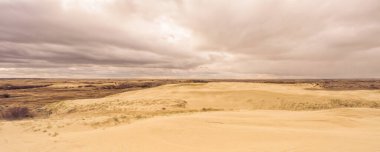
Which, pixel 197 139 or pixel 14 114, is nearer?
pixel 197 139

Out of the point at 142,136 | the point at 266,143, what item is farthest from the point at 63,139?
the point at 266,143

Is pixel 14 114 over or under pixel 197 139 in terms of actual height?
under

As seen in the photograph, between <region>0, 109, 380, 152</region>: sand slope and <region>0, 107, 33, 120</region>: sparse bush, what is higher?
<region>0, 109, 380, 152</region>: sand slope

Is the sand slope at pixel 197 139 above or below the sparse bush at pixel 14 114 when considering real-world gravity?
above

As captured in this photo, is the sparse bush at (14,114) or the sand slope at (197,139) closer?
the sand slope at (197,139)

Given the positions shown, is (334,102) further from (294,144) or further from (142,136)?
(142,136)

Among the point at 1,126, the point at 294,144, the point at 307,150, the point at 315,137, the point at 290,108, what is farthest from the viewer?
the point at 290,108

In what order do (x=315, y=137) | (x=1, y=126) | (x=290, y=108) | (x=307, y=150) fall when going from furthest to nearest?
1. (x=290, y=108)
2. (x=1, y=126)
3. (x=315, y=137)
4. (x=307, y=150)

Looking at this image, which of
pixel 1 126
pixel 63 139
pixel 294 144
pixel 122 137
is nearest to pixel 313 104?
pixel 294 144

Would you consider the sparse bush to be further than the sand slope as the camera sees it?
Yes

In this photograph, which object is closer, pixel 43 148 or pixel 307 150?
pixel 307 150
